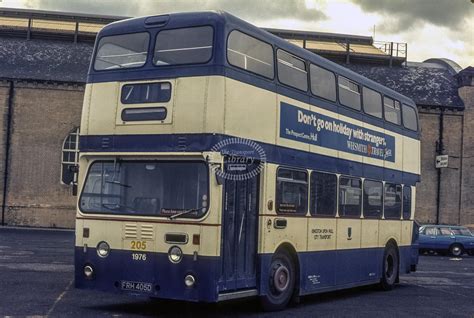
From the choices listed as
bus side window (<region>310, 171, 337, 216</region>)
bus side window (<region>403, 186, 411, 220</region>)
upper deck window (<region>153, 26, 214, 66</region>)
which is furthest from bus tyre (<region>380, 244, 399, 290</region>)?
upper deck window (<region>153, 26, 214, 66</region>)

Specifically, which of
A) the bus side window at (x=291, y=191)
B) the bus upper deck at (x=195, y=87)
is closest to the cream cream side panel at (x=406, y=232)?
the bus upper deck at (x=195, y=87)

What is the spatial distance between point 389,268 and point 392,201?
1.68m

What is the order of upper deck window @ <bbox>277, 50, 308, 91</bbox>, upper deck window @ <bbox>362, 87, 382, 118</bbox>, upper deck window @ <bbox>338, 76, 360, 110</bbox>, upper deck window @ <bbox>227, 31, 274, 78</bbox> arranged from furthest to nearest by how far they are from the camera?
upper deck window @ <bbox>362, 87, 382, 118</bbox>
upper deck window @ <bbox>338, 76, 360, 110</bbox>
upper deck window @ <bbox>277, 50, 308, 91</bbox>
upper deck window @ <bbox>227, 31, 274, 78</bbox>

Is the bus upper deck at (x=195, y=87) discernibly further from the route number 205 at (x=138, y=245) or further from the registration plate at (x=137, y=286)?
the registration plate at (x=137, y=286)

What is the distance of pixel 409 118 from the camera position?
59.9 feet

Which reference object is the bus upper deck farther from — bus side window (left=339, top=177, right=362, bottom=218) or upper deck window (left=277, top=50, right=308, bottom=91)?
bus side window (left=339, top=177, right=362, bottom=218)

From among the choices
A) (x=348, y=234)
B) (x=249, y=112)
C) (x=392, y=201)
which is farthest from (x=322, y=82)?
(x=392, y=201)

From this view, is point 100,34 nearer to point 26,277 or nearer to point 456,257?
point 26,277

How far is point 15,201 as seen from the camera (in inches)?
1582

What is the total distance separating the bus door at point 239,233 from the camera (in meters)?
10.7

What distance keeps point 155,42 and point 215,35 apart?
105 centimetres

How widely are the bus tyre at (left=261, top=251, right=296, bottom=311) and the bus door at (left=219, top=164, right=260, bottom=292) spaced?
613mm

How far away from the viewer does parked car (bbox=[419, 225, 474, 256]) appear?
32906 mm

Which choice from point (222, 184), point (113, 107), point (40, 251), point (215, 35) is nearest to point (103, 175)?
point (113, 107)
